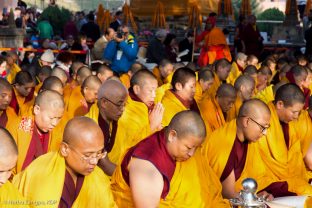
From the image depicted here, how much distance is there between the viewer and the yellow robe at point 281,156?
6758 mm

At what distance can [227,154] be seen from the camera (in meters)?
6.11

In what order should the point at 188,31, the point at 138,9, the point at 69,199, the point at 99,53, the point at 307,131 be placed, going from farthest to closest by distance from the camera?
the point at 138,9, the point at 188,31, the point at 99,53, the point at 307,131, the point at 69,199

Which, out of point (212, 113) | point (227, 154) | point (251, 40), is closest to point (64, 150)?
point (227, 154)

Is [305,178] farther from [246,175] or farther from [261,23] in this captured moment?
[261,23]

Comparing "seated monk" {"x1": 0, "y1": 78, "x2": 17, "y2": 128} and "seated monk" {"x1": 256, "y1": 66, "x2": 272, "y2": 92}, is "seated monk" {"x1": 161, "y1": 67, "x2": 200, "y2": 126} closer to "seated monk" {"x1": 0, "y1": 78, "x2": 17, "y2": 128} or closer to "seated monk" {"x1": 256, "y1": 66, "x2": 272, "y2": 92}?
"seated monk" {"x1": 0, "y1": 78, "x2": 17, "y2": 128}

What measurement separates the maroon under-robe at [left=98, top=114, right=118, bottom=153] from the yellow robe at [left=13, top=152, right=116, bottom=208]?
68.8 inches

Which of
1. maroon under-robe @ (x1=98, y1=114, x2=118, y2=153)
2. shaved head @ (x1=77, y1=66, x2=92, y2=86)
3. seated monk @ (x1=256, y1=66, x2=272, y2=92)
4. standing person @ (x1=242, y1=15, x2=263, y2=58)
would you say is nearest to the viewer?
maroon under-robe @ (x1=98, y1=114, x2=118, y2=153)

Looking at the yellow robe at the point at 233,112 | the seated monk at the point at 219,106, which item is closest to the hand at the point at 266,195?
the seated monk at the point at 219,106

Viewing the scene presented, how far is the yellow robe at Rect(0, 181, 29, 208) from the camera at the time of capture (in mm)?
4312

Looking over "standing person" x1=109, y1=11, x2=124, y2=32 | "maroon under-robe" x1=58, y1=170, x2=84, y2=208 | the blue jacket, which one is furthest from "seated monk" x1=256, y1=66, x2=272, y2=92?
"maroon under-robe" x1=58, y1=170, x2=84, y2=208

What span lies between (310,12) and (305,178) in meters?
16.5

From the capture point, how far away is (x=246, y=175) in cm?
629

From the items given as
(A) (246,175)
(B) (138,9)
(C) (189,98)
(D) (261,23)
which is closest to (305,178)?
(A) (246,175)

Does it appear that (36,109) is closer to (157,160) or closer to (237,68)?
(157,160)
